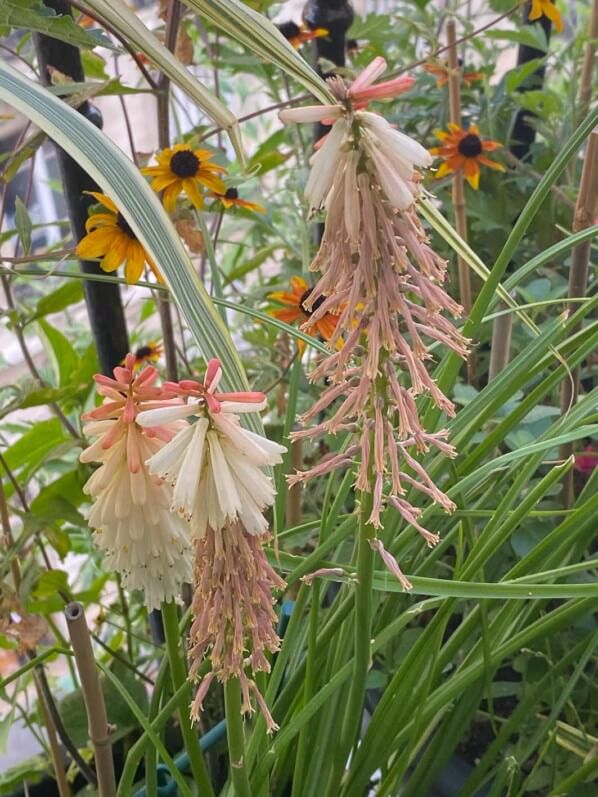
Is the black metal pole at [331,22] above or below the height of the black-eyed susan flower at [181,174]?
above

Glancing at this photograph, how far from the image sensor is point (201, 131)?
2.25ft

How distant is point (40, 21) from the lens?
1.17 feet

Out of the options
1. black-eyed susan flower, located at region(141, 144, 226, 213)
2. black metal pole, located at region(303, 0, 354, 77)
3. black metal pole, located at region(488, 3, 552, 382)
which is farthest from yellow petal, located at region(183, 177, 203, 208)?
black metal pole, located at region(488, 3, 552, 382)

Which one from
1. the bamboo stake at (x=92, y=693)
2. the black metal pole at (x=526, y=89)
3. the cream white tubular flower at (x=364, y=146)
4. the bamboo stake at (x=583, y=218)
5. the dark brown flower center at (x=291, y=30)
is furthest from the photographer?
the black metal pole at (x=526, y=89)

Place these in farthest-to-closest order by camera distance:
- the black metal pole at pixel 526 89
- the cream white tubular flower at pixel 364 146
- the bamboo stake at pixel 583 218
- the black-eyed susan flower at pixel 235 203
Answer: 1. the black metal pole at pixel 526 89
2. the black-eyed susan flower at pixel 235 203
3. the bamboo stake at pixel 583 218
4. the cream white tubular flower at pixel 364 146

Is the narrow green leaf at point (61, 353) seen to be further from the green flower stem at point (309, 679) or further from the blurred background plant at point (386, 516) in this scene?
the green flower stem at point (309, 679)

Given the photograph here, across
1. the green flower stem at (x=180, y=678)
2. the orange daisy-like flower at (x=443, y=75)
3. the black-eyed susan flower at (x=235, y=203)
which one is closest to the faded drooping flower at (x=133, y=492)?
the green flower stem at (x=180, y=678)

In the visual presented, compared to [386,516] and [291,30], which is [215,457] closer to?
[386,516]

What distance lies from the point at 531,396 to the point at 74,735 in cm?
44

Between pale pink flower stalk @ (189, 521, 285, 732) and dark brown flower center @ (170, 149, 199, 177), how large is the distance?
0.31 m

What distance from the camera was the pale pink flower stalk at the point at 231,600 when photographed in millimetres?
249

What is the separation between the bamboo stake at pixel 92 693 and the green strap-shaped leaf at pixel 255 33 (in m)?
0.21

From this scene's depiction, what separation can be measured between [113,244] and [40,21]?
0.14 meters

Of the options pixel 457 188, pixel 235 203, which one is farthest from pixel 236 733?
pixel 457 188
